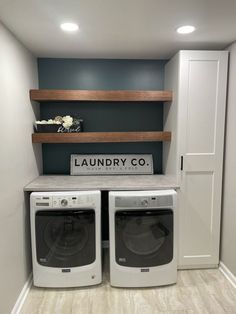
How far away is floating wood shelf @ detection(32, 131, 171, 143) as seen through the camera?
2.45 m

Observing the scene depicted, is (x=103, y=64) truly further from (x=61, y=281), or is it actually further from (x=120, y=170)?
(x=61, y=281)

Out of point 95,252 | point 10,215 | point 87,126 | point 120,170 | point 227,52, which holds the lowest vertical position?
point 95,252

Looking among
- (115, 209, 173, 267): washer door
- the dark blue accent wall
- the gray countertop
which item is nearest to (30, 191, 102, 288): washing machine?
the gray countertop

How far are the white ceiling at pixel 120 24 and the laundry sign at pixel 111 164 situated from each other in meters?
1.18

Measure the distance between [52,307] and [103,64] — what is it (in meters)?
2.52

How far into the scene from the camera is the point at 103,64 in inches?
108

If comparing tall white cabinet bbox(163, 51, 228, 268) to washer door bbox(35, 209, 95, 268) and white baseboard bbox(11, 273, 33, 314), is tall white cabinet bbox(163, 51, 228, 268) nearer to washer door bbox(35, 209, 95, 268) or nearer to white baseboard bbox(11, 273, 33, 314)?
washer door bbox(35, 209, 95, 268)

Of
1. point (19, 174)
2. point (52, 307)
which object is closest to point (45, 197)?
point (19, 174)

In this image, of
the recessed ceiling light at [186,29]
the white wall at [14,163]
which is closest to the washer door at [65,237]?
the white wall at [14,163]

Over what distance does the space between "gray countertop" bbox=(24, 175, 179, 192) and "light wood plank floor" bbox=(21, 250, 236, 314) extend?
956mm

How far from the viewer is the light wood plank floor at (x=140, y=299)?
1.96 metres

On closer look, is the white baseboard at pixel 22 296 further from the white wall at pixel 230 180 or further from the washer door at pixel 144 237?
the white wall at pixel 230 180

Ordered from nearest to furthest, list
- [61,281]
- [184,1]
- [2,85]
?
[184,1] → [2,85] → [61,281]

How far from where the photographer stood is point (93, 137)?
8.14 ft
